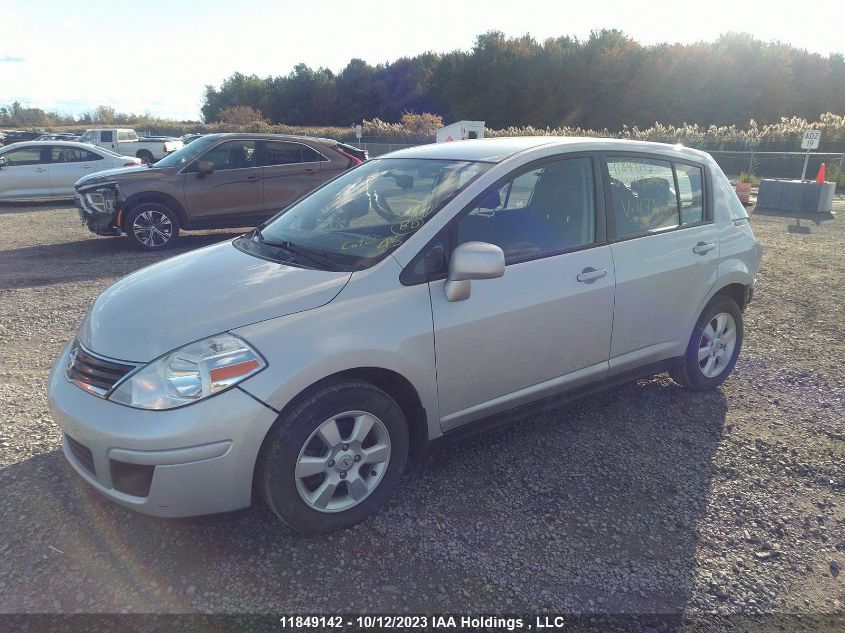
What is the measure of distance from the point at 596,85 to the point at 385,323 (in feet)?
219

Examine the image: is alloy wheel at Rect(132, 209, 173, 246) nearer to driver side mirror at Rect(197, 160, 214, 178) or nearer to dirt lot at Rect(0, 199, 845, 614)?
driver side mirror at Rect(197, 160, 214, 178)

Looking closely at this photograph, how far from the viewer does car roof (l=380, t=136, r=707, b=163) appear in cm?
348

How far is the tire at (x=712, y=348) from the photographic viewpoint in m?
4.24

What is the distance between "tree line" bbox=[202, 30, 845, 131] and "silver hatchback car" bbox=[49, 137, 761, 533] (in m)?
61.1

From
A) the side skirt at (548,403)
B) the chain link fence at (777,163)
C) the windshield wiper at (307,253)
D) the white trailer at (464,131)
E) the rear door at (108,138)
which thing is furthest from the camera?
the rear door at (108,138)

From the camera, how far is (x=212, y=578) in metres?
2.59

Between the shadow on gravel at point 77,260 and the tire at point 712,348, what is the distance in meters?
6.55

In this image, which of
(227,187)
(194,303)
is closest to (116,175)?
(227,187)

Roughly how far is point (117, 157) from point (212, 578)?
14.6 metres

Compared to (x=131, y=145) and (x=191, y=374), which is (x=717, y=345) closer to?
(x=191, y=374)

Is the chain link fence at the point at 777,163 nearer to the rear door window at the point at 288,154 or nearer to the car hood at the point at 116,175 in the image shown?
the rear door window at the point at 288,154

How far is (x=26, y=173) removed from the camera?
14.0 metres

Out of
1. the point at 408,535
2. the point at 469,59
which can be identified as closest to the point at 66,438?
the point at 408,535

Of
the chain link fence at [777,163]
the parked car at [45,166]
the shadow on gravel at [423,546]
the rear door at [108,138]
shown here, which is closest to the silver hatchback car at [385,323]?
the shadow on gravel at [423,546]
